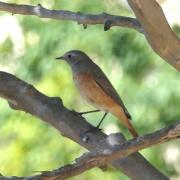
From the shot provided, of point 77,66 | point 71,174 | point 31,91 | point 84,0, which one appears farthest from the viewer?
point 84,0

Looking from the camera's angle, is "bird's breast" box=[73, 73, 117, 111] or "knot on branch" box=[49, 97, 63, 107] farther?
"bird's breast" box=[73, 73, 117, 111]

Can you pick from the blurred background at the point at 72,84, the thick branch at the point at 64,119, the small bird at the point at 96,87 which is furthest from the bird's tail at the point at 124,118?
the thick branch at the point at 64,119

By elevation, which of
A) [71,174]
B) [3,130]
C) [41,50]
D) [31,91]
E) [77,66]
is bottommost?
[3,130]

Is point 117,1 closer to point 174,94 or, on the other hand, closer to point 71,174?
point 174,94

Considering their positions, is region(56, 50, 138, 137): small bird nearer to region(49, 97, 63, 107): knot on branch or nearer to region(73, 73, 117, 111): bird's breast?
region(73, 73, 117, 111): bird's breast

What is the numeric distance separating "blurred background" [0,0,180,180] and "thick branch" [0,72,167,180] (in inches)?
41.1

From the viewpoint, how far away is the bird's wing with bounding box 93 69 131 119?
3350 mm

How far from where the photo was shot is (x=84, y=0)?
3844mm

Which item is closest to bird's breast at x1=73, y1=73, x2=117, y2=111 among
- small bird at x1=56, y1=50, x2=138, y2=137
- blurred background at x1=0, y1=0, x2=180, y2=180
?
small bird at x1=56, y1=50, x2=138, y2=137

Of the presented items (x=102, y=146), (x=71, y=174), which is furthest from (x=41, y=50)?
(x=71, y=174)

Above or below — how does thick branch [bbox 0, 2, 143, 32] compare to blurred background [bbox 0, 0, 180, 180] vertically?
above

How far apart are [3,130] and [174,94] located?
3.38ft

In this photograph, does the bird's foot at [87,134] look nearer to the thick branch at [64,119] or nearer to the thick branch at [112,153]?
the thick branch at [64,119]

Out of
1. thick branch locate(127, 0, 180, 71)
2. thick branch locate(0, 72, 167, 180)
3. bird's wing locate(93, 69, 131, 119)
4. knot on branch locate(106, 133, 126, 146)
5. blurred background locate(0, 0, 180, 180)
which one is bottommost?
blurred background locate(0, 0, 180, 180)
